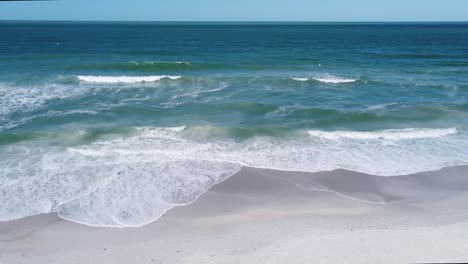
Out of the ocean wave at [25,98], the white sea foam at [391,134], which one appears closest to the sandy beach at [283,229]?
the white sea foam at [391,134]

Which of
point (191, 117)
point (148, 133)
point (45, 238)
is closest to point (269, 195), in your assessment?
point (45, 238)

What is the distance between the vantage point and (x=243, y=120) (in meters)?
16.3

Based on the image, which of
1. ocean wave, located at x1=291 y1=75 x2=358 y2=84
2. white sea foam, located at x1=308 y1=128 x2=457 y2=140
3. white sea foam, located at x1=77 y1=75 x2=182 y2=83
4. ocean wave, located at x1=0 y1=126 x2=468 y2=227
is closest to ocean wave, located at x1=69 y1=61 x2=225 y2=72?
white sea foam, located at x1=77 y1=75 x2=182 y2=83

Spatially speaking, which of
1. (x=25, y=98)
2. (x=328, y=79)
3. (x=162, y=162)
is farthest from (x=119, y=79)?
(x=162, y=162)

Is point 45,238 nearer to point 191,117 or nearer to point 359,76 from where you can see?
point 191,117

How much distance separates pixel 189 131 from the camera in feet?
48.2

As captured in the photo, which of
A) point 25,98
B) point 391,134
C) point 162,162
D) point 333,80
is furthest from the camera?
point 333,80

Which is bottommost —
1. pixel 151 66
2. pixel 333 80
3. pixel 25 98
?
pixel 25 98

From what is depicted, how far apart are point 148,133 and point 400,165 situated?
8.29 m

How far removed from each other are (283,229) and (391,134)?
8193mm

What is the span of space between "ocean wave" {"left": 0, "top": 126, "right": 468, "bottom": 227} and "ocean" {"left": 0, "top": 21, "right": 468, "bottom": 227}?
1.8 inches

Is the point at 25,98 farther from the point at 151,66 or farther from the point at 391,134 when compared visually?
the point at 391,134

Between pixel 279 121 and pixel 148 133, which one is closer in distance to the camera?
pixel 148 133

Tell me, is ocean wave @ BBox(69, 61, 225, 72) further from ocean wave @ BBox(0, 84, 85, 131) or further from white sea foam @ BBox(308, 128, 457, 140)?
white sea foam @ BBox(308, 128, 457, 140)
